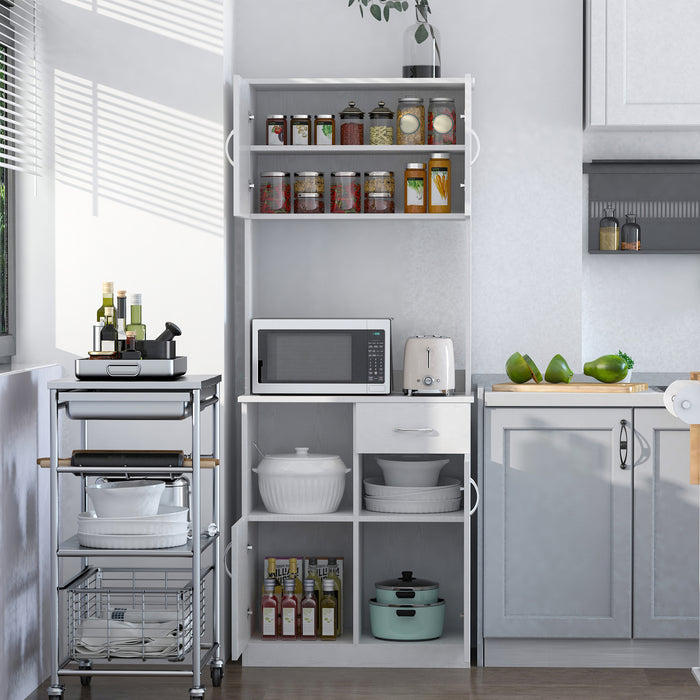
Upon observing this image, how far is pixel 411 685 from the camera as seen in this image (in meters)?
3.25

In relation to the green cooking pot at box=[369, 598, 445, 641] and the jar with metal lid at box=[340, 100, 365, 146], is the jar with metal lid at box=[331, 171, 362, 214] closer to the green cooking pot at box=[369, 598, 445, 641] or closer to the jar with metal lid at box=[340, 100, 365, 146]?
the jar with metal lid at box=[340, 100, 365, 146]

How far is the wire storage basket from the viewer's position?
3.01 metres

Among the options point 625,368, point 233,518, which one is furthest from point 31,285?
point 625,368

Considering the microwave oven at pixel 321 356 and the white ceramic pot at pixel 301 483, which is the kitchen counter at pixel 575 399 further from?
the white ceramic pot at pixel 301 483

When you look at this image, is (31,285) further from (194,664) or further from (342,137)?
(194,664)

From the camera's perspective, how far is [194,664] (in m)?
2.94

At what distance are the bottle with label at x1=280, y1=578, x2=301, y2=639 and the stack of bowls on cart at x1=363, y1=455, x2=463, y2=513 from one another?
39cm

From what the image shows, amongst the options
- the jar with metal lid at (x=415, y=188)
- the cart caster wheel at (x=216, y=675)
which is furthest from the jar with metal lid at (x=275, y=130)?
the cart caster wheel at (x=216, y=675)

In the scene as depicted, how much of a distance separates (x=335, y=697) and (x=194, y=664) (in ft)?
1.55

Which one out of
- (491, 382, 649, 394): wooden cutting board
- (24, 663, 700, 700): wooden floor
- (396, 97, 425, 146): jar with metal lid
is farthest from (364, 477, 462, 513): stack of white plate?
(396, 97, 425, 146): jar with metal lid

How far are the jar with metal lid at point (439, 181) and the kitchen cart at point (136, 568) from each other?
0.95 m

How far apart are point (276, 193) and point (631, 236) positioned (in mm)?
1276

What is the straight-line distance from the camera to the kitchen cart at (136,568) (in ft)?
9.57

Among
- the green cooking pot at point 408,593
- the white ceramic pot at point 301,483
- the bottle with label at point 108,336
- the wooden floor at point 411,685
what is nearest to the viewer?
the bottle with label at point 108,336
